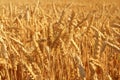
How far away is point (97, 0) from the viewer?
29.4ft

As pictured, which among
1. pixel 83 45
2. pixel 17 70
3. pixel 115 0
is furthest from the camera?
pixel 115 0

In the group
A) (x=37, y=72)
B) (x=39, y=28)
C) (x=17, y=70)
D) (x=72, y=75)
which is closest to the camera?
(x=37, y=72)

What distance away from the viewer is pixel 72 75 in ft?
4.20

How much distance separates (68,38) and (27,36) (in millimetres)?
354

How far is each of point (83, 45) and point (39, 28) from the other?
426 mm

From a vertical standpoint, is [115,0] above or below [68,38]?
above

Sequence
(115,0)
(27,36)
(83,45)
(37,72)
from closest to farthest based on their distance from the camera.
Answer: (37,72) → (83,45) → (27,36) → (115,0)

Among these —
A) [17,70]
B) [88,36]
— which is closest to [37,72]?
[17,70]

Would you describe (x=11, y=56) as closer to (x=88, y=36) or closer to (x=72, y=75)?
(x=72, y=75)

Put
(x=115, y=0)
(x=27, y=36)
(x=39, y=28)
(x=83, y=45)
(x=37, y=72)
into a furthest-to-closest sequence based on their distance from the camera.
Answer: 1. (x=115, y=0)
2. (x=39, y=28)
3. (x=27, y=36)
4. (x=83, y=45)
5. (x=37, y=72)

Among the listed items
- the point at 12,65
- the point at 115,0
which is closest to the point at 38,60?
the point at 12,65

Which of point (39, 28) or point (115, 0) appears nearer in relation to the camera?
point (39, 28)

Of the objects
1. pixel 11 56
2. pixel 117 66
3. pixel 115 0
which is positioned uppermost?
pixel 115 0

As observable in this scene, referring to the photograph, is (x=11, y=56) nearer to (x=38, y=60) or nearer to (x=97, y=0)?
(x=38, y=60)
